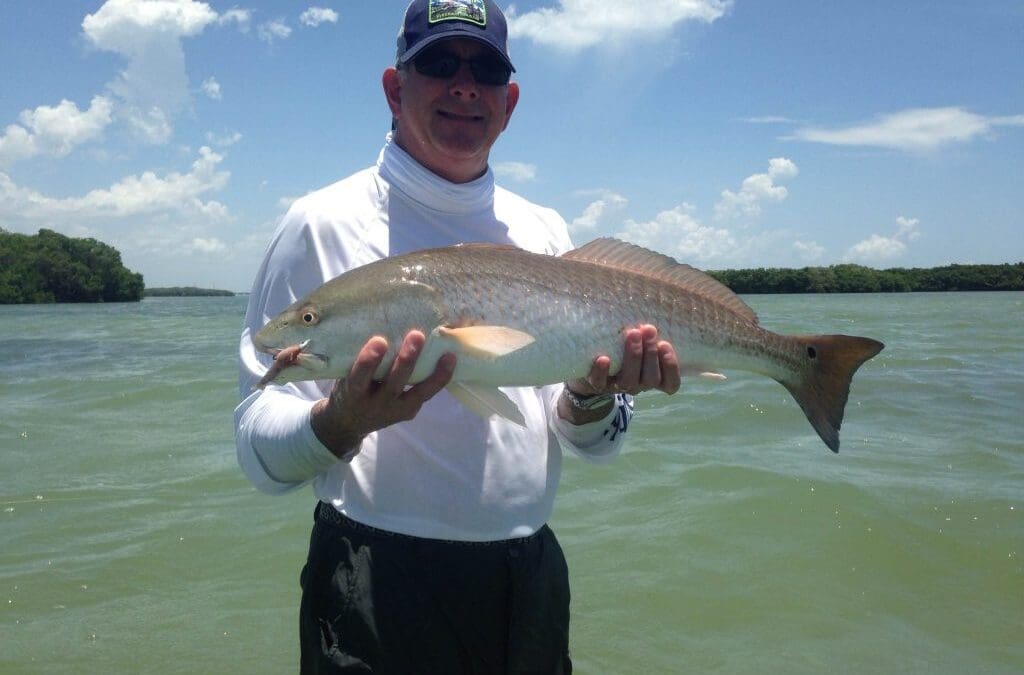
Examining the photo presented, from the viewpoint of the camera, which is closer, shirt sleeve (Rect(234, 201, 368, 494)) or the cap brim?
shirt sleeve (Rect(234, 201, 368, 494))

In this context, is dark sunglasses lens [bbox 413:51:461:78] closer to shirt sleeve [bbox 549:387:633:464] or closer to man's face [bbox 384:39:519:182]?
man's face [bbox 384:39:519:182]

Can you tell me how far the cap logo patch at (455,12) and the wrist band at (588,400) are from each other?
139 centimetres

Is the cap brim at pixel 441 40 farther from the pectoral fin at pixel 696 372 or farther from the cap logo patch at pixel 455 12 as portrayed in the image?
the pectoral fin at pixel 696 372

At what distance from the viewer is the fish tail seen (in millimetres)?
3213

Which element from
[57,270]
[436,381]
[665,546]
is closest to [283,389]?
[436,381]

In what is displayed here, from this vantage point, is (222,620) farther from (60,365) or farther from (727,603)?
(60,365)

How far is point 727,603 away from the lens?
614 cm

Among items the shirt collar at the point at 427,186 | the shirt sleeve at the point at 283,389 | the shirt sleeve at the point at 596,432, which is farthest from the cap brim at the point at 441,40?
the shirt sleeve at the point at 596,432

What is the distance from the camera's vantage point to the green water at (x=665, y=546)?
543cm

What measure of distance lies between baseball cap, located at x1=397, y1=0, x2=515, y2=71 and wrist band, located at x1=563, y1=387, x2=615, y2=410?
1259 millimetres

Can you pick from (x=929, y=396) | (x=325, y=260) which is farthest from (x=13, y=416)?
(x=929, y=396)

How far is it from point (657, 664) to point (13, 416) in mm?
12345

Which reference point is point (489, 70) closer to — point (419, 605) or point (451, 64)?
point (451, 64)

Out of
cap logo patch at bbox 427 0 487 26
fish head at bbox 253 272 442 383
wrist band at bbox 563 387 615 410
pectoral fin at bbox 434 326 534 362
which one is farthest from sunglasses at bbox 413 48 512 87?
wrist band at bbox 563 387 615 410
